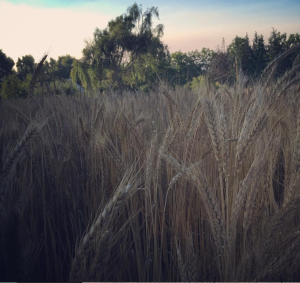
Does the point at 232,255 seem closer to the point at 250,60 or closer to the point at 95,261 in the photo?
the point at 95,261

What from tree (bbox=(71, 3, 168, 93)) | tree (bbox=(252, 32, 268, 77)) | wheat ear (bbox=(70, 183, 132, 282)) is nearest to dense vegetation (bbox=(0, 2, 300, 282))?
wheat ear (bbox=(70, 183, 132, 282))

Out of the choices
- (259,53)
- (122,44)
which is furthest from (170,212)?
(259,53)

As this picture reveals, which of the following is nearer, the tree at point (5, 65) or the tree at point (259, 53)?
the tree at point (5, 65)

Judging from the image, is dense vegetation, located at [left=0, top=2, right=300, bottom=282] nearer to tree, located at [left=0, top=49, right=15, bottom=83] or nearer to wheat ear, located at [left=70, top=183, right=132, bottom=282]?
wheat ear, located at [left=70, top=183, right=132, bottom=282]

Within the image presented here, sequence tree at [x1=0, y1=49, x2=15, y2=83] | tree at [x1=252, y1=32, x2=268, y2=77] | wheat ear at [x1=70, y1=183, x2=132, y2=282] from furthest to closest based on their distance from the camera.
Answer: tree at [x1=252, y1=32, x2=268, y2=77] → tree at [x1=0, y1=49, x2=15, y2=83] → wheat ear at [x1=70, y1=183, x2=132, y2=282]

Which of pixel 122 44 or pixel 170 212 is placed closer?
pixel 170 212

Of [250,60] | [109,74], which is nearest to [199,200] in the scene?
[109,74]

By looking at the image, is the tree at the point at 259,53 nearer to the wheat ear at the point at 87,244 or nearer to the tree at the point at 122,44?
the tree at the point at 122,44

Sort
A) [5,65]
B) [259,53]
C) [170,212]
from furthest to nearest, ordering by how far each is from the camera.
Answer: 1. [259,53]
2. [5,65]
3. [170,212]

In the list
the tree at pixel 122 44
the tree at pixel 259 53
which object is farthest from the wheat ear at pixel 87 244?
the tree at pixel 259 53

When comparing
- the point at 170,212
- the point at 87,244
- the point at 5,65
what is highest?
the point at 5,65

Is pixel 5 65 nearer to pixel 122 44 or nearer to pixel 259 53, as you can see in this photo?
pixel 122 44

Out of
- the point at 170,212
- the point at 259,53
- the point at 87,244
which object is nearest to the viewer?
the point at 87,244

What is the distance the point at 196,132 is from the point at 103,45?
3743 cm
